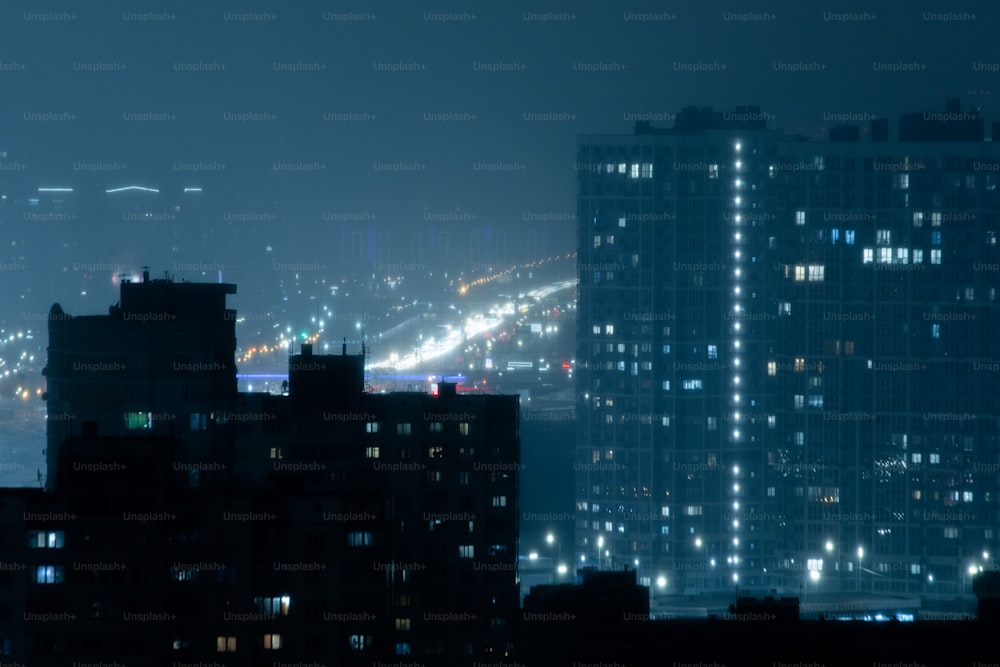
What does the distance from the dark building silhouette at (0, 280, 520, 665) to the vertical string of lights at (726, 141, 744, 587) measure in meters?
26.9

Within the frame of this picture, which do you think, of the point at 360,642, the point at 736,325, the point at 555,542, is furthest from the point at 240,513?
the point at 555,542

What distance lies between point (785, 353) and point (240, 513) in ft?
117

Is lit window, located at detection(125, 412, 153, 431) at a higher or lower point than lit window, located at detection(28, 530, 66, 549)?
higher

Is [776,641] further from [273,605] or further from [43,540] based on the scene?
[43,540]

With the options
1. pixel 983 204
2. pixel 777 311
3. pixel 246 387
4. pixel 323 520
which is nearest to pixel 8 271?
pixel 246 387

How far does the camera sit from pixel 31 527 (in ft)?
52.5

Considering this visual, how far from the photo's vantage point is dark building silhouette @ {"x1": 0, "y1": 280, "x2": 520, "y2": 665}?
1602 centimetres

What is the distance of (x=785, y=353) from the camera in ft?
166

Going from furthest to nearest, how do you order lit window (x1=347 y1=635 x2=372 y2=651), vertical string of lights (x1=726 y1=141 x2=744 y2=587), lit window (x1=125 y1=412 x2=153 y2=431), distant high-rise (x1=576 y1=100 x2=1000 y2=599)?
vertical string of lights (x1=726 y1=141 x2=744 y2=587), distant high-rise (x1=576 y1=100 x2=1000 y2=599), lit window (x1=125 y1=412 x2=153 y2=431), lit window (x1=347 y1=635 x2=372 y2=651)

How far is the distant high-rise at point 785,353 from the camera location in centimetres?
4844

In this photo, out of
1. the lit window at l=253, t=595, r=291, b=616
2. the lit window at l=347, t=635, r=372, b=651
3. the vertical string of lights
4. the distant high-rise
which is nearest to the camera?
the lit window at l=253, t=595, r=291, b=616

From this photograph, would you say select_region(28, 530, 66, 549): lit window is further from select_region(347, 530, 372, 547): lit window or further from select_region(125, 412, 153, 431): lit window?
select_region(125, 412, 153, 431): lit window

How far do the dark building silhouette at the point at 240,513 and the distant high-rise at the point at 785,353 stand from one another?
25303 millimetres

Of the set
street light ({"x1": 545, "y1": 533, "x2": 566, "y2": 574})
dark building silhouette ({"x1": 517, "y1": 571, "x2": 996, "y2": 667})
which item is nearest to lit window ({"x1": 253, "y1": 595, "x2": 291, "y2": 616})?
dark building silhouette ({"x1": 517, "y1": 571, "x2": 996, "y2": 667})
